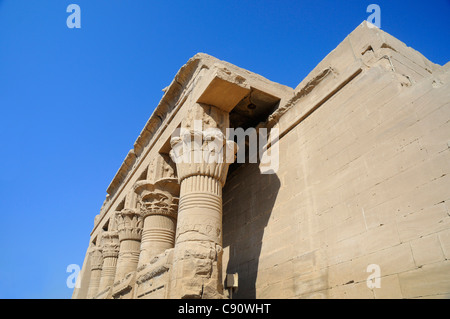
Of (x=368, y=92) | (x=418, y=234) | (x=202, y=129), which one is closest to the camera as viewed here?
(x=418, y=234)

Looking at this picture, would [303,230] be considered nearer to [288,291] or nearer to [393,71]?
[288,291]

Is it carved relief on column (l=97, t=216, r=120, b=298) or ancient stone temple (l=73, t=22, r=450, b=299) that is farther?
carved relief on column (l=97, t=216, r=120, b=298)

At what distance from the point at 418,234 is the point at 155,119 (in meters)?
7.58

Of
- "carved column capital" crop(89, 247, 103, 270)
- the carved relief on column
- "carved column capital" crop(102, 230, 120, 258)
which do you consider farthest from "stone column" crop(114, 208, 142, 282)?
"carved column capital" crop(89, 247, 103, 270)

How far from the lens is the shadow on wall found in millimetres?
6348

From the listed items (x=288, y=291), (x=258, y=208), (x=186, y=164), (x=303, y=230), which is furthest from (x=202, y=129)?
(x=288, y=291)

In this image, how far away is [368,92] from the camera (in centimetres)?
508

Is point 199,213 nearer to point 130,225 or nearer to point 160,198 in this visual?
point 160,198

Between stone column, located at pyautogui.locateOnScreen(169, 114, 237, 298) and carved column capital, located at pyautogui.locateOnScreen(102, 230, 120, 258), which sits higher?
carved column capital, located at pyautogui.locateOnScreen(102, 230, 120, 258)

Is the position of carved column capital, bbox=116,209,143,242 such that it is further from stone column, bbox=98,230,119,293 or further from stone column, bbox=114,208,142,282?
stone column, bbox=98,230,119,293

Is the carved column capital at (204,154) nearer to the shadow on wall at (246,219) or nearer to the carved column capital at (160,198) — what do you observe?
the shadow on wall at (246,219)

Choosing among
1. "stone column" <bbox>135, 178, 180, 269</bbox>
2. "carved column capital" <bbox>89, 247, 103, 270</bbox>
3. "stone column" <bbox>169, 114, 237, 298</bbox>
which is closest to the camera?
"stone column" <bbox>169, 114, 237, 298</bbox>

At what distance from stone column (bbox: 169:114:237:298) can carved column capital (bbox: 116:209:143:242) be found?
12.9 feet

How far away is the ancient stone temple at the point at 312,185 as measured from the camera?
384cm
